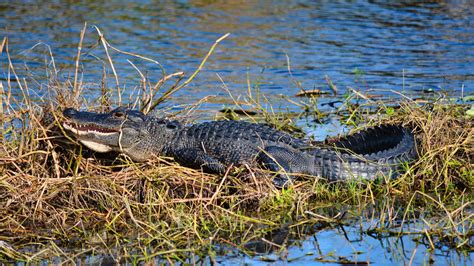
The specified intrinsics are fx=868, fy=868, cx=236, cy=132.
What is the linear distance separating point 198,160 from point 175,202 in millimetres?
849

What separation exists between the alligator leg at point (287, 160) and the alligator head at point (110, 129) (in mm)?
898

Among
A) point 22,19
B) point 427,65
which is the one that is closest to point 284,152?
point 427,65

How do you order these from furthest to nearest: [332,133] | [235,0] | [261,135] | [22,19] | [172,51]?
[235,0] → [22,19] → [172,51] → [332,133] → [261,135]

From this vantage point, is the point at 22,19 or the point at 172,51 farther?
the point at 22,19

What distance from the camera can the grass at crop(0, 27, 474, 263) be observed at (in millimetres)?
4926

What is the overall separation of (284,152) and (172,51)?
21.8 ft

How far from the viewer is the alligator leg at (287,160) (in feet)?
20.3

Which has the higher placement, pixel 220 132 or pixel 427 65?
pixel 220 132

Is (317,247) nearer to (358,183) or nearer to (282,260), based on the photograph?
(282,260)

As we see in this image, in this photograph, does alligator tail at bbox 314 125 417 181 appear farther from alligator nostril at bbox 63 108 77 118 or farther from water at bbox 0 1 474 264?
alligator nostril at bbox 63 108 77 118

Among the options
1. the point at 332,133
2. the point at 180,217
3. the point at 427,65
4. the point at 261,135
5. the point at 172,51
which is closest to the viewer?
the point at 180,217

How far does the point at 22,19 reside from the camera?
14930 mm

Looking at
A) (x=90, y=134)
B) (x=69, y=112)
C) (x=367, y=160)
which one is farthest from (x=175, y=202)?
(x=367, y=160)

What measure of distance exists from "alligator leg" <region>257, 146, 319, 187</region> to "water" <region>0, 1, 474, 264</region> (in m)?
1.49
